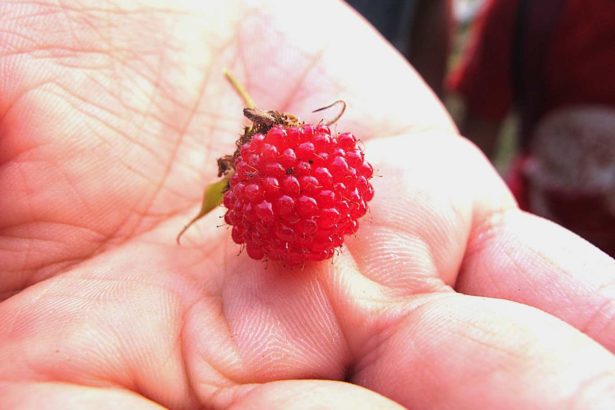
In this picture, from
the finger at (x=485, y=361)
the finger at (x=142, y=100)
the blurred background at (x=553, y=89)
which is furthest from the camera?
the blurred background at (x=553, y=89)

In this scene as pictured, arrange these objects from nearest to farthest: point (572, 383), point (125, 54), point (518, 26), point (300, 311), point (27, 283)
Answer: point (572, 383) → point (300, 311) → point (27, 283) → point (125, 54) → point (518, 26)

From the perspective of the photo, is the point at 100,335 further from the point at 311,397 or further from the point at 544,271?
the point at 544,271

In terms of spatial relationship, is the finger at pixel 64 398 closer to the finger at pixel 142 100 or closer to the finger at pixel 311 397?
the finger at pixel 311 397

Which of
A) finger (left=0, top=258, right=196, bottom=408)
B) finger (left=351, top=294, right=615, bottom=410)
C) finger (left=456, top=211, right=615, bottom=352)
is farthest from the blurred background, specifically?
finger (left=0, top=258, right=196, bottom=408)

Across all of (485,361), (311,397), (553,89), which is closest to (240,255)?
(311,397)

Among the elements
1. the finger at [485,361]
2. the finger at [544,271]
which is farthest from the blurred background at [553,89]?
the finger at [485,361]

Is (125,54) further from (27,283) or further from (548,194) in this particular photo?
(548,194)

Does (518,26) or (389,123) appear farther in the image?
(518,26)

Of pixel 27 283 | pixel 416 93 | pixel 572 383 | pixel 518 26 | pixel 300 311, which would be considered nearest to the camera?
pixel 572 383

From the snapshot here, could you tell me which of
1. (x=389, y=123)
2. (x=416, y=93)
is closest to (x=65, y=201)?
(x=389, y=123)
